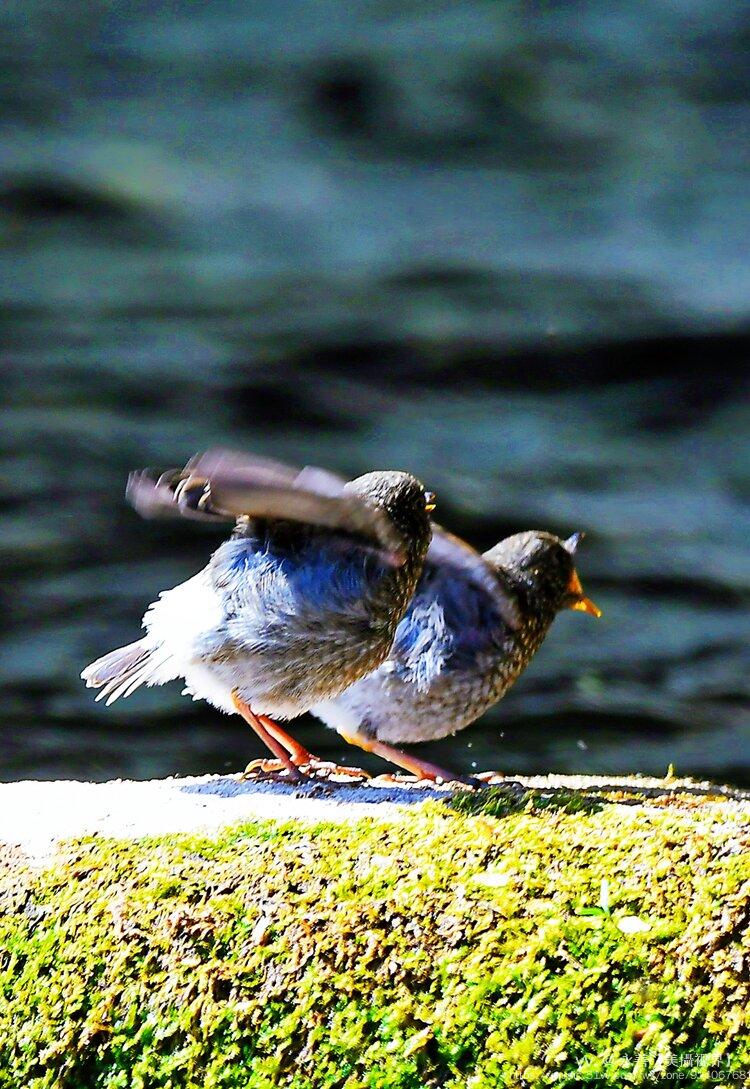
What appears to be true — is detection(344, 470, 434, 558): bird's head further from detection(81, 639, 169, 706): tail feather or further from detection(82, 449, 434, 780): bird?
detection(81, 639, 169, 706): tail feather

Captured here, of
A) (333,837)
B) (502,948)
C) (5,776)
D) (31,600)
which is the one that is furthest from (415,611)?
(5,776)

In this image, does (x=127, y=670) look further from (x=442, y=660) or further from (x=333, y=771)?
(x=442, y=660)

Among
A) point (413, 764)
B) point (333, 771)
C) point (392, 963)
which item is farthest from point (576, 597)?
point (392, 963)

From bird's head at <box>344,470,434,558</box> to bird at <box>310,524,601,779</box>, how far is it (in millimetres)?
320

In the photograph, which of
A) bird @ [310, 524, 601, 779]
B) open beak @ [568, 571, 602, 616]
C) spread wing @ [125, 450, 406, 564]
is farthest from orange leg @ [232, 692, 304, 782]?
open beak @ [568, 571, 602, 616]

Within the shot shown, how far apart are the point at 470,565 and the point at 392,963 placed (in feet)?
8.25

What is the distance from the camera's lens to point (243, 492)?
3623 mm

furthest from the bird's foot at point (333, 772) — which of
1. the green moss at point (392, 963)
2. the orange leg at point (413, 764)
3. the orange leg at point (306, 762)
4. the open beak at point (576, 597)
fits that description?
the green moss at point (392, 963)

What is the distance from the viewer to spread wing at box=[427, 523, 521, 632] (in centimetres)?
485

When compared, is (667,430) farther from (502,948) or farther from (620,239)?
(502,948)

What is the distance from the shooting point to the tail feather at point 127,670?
459 centimetres

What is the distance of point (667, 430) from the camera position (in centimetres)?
621

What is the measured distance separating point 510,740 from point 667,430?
2.44 m

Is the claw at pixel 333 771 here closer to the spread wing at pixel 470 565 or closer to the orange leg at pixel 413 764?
the orange leg at pixel 413 764
